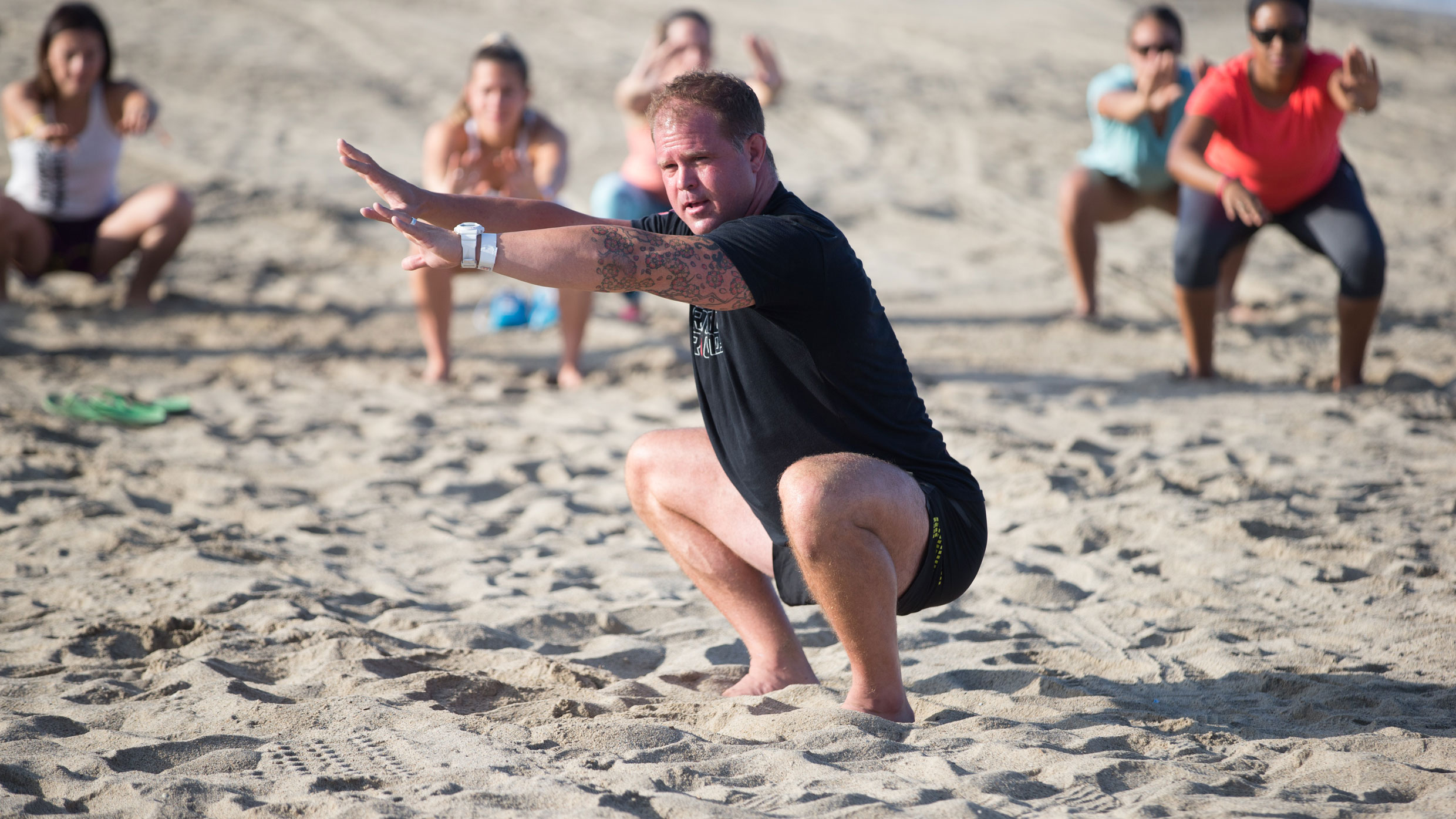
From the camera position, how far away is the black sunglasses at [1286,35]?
4543 millimetres

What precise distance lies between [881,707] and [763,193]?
1.10 m

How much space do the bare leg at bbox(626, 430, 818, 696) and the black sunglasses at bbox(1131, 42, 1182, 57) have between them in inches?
177

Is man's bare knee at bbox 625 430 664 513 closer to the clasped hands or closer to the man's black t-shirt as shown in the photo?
the man's black t-shirt

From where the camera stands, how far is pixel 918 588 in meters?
2.36

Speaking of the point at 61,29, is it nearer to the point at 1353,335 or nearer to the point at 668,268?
the point at 668,268

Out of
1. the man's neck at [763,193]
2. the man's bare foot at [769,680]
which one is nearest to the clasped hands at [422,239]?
the man's neck at [763,193]

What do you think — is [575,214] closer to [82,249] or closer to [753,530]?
[753,530]

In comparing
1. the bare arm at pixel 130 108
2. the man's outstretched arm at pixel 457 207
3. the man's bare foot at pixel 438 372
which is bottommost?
the man's bare foot at pixel 438 372

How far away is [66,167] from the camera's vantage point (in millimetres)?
6008

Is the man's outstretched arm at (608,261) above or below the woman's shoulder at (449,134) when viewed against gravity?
below

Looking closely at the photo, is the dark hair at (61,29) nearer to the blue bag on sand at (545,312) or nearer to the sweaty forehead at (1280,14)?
the blue bag on sand at (545,312)

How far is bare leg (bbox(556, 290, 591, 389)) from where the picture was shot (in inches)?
215

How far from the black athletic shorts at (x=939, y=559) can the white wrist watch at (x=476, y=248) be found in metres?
0.85

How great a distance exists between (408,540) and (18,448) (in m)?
1.74
